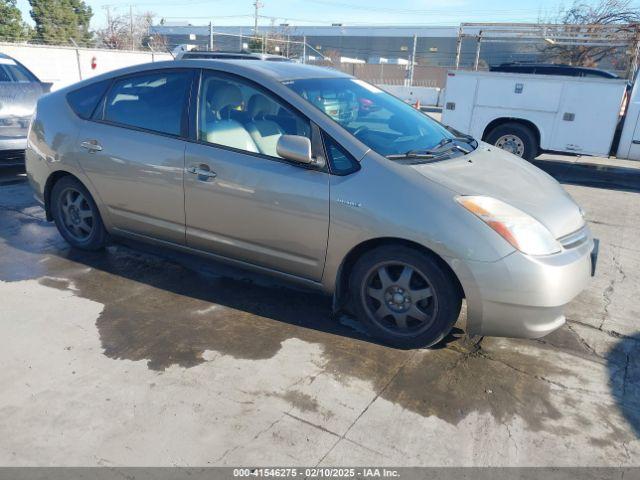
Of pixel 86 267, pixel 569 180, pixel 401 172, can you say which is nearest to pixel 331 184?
pixel 401 172

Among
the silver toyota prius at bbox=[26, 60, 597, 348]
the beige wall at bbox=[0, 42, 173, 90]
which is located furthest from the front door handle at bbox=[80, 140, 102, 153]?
the beige wall at bbox=[0, 42, 173, 90]

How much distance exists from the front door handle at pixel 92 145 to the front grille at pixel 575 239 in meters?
3.49

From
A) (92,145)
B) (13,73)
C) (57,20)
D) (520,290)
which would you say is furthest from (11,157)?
(57,20)

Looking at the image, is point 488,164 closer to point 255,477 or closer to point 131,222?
point 255,477

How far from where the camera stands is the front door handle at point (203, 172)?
3679mm

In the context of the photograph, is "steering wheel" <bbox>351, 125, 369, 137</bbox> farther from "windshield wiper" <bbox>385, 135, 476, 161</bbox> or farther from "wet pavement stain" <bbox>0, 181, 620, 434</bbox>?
"wet pavement stain" <bbox>0, 181, 620, 434</bbox>

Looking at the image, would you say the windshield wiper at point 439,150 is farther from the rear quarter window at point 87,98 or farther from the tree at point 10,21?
the tree at point 10,21

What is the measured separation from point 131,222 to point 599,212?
6.04 metres

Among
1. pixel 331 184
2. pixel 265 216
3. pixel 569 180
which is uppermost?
pixel 331 184

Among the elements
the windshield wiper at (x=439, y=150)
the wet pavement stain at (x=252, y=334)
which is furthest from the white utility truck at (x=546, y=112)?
the wet pavement stain at (x=252, y=334)

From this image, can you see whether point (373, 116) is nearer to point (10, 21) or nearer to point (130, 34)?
point (10, 21)

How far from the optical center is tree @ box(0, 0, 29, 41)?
3519cm

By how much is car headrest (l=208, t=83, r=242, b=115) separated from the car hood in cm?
145

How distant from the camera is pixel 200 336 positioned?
3461 mm
